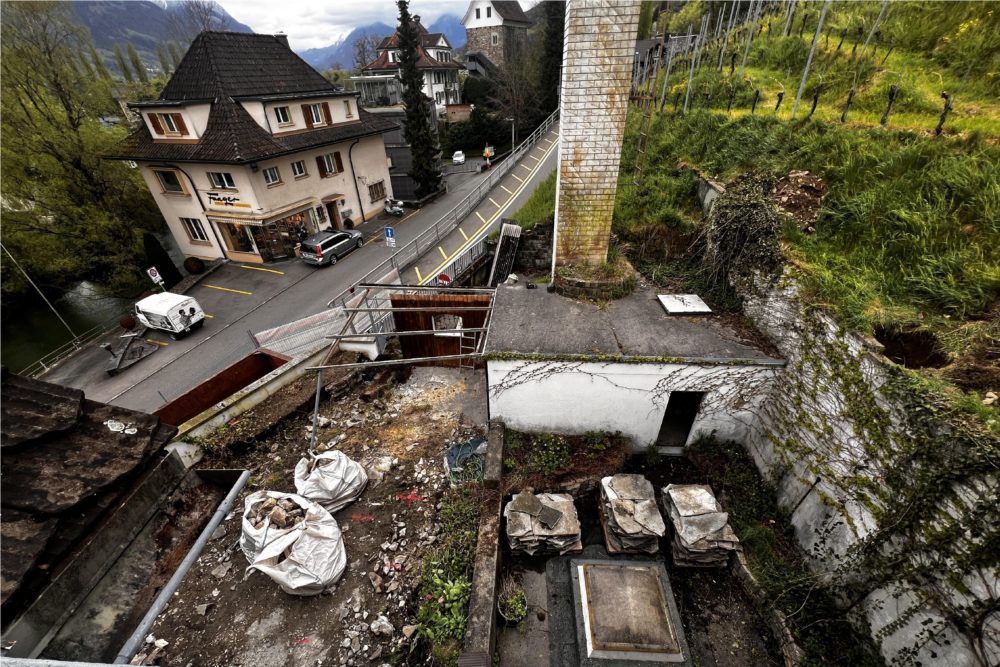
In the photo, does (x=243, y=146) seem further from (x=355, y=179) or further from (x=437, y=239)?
(x=437, y=239)

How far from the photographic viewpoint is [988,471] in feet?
11.8

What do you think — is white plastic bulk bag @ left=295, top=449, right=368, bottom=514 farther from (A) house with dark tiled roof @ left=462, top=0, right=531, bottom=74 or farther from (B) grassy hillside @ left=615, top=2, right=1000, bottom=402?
(A) house with dark tiled roof @ left=462, top=0, right=531, bottom=74

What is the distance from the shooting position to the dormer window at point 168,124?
19.3 meters

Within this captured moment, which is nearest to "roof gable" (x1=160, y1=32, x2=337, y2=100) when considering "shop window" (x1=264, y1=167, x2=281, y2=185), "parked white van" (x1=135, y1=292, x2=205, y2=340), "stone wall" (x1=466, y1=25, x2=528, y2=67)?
"shop window" (x1=264, y1=167, x2=281, y2=185)

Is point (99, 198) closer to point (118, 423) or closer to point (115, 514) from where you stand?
point (118, 423)

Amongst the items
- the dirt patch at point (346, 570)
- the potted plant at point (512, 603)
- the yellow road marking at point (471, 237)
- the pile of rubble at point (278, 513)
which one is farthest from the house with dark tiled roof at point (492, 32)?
the potted plant at point (512, 603)

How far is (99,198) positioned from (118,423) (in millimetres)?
21156

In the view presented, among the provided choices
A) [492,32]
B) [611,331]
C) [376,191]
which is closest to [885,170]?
[611,331]

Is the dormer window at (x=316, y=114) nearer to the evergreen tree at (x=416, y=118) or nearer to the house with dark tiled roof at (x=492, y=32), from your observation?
the evergreen tree at (x=416, y=118)

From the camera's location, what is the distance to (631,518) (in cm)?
589

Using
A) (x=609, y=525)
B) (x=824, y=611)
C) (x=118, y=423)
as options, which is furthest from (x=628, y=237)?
(x=118, y=423)

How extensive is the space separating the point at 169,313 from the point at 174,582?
14101 millimetres

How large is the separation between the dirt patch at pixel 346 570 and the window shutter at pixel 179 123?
19.6 meters

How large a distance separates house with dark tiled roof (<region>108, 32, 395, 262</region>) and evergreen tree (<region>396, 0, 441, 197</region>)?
5.02 metres
